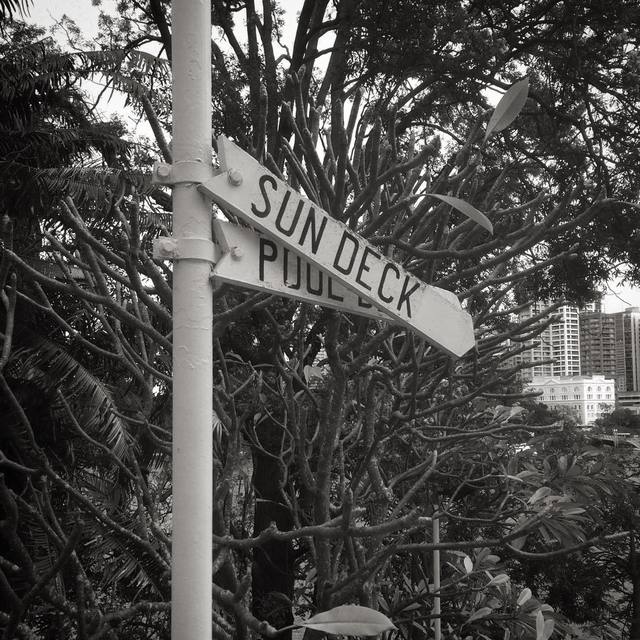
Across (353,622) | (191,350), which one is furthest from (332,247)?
(353,622)

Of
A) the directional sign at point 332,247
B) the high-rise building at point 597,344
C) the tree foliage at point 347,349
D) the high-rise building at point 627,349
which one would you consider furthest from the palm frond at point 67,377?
the directional sign at point 332,247

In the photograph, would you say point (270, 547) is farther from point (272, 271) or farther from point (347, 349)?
point (272, 271)

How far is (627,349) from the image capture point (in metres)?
9.01

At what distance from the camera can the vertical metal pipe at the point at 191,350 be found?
1.15 metres

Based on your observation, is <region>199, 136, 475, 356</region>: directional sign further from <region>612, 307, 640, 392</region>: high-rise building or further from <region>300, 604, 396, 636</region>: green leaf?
<region>612, 307, 640, 392</region>: high-rise building

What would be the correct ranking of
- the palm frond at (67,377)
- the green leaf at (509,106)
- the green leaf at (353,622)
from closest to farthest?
the green leaf at (353,622), the green leaf at (509,106), the palm frond at (67,377)

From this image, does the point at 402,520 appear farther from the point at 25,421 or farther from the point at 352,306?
the point at 25,421

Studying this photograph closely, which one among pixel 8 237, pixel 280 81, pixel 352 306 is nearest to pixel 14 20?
pixel 280 81

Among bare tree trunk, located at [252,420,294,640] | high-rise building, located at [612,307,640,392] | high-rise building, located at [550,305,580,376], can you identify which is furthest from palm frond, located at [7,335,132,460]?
high-rise building, located at [612,307,640,392]

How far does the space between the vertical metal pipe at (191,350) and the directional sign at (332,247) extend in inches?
2.0

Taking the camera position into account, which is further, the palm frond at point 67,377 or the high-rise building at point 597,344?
the palm frond at point 67,377

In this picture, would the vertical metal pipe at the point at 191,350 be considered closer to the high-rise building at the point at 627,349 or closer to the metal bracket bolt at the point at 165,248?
the metal bracket bolt at the point at 165,248

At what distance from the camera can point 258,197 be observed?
1.26 metres

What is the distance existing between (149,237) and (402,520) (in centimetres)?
637
